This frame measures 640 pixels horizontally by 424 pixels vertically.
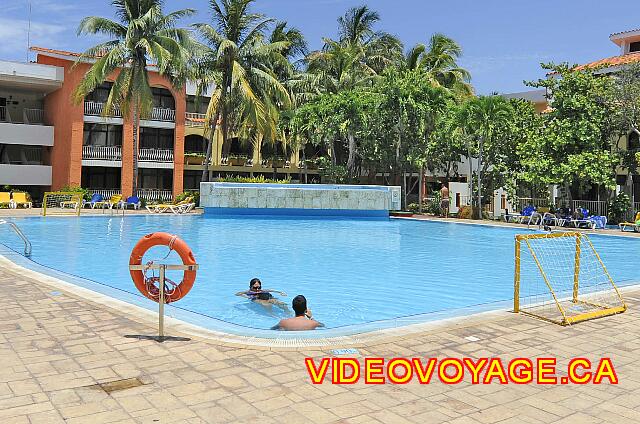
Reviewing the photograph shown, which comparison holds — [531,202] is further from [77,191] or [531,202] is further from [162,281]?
[162,281]

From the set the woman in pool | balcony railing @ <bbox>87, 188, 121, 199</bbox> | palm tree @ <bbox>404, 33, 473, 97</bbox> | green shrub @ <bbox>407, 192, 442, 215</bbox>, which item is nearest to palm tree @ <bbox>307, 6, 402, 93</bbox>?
palm tree @ <bbox>404, 33, 473, 97</bbox>

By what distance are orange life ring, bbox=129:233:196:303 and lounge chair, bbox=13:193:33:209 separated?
27.8 meters

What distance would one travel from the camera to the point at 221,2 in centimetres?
3278

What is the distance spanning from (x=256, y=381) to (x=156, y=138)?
120 feet

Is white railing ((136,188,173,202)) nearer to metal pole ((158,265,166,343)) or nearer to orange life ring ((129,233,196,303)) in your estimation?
orange life ring ((129,233,196,303))

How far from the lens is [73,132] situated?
34.1 metres

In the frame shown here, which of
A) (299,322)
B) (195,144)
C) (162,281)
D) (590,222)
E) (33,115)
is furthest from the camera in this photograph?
(195,144)

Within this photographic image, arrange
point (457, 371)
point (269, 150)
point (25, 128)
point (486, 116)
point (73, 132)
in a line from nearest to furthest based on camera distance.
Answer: point (457, 371), point (486, 116), point (73, 132), point (25, 128), point (269, 150)

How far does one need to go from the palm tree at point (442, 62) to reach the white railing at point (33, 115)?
24321mm

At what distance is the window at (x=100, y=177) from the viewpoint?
37375 millimetres

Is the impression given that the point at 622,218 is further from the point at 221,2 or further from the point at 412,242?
the point at 221,2

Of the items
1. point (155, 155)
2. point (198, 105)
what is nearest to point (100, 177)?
point (155, 155)

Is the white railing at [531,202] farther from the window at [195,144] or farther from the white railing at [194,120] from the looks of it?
the window at [195,144]

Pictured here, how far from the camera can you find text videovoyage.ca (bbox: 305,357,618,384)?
492cm
